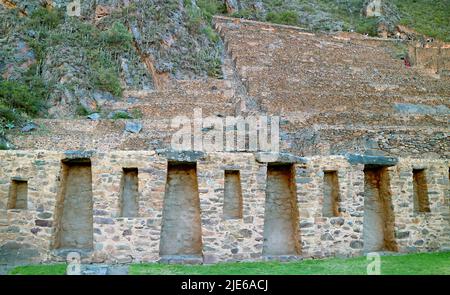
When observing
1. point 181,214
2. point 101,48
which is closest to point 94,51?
point 101,48

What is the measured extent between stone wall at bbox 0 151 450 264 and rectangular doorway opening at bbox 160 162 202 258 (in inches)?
6.0

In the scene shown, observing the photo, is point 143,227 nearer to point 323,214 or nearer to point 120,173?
point 120,173

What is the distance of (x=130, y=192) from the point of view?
1031 cm

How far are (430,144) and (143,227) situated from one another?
13574 mm

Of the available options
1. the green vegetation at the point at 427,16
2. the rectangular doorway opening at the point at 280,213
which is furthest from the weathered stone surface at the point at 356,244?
the green vegetation at the point at 427,16

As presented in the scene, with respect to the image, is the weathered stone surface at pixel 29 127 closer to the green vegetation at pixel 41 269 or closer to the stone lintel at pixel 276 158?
the green vegetation at pixel 41 269

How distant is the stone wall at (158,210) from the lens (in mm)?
9633

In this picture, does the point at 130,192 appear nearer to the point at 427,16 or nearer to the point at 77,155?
the point at 77,155


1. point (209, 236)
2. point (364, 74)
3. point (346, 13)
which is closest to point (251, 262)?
point (209, 236)

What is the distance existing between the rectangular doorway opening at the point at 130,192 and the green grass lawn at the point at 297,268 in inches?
54.1

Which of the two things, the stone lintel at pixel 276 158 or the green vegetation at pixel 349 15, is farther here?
the green vegetation at pixel 349 15

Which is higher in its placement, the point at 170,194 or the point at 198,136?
the point at 198,136

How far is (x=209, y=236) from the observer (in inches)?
386

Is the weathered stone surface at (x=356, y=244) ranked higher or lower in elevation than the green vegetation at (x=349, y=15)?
lower
